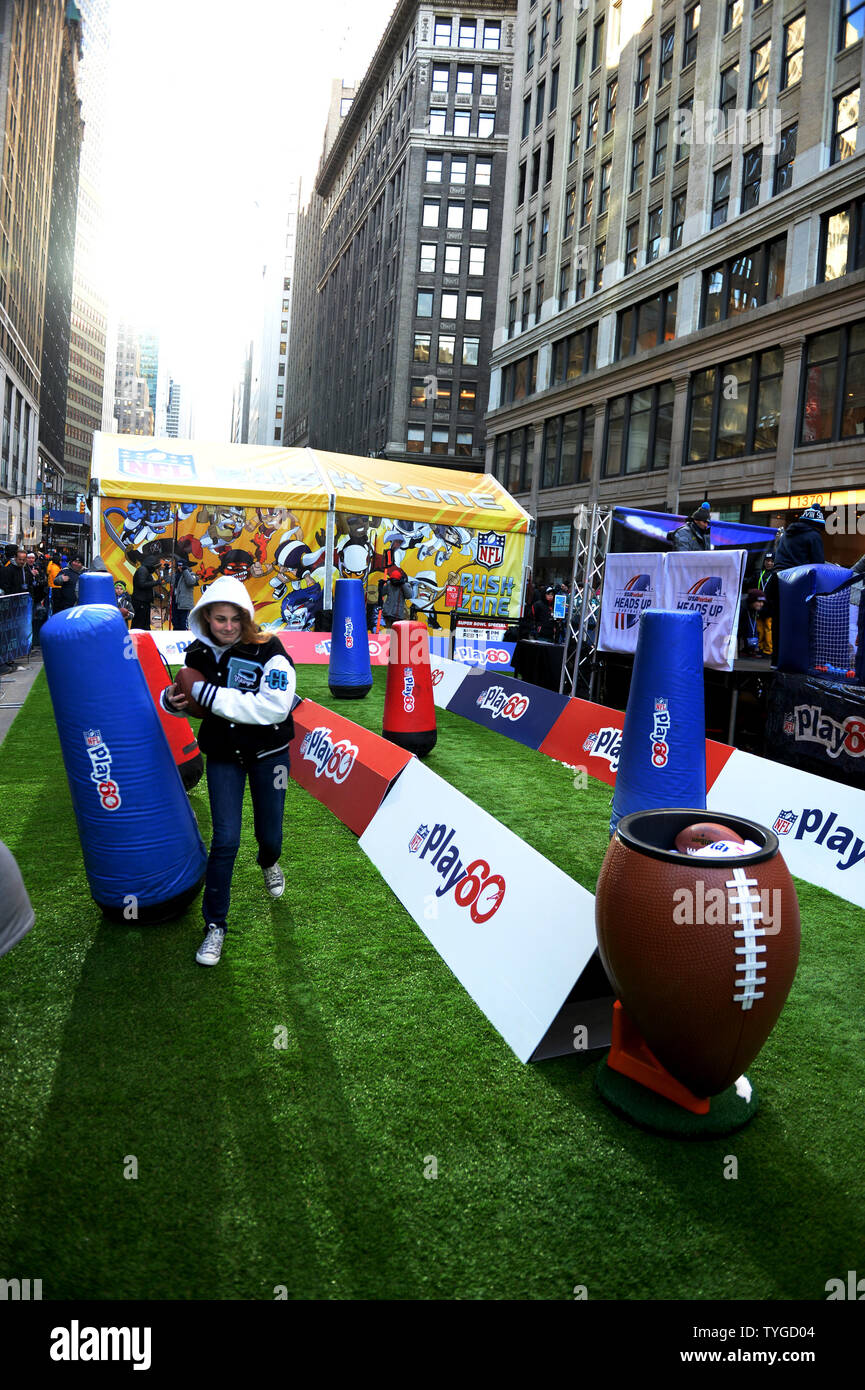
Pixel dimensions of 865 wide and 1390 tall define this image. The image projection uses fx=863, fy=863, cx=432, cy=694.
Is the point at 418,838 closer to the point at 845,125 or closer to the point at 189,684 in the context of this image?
the point at 189,684

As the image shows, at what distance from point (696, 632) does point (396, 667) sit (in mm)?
3768

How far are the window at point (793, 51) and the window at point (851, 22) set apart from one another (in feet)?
3.86

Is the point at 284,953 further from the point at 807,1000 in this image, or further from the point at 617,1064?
the point at 807,1000

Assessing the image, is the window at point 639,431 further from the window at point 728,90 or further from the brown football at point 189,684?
the brown football at point 189,684

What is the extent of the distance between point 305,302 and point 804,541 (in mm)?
113440

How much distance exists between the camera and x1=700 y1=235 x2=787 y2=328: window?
82.0 ft

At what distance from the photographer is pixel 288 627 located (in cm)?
1903

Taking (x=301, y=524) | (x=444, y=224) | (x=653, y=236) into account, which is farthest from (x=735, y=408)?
(x=444, y=224)

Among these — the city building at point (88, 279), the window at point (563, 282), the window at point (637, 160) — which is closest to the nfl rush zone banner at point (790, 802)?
the window at point (637, 160)

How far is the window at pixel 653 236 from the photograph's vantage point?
3100 centimetres

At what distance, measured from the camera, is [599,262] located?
115 ft

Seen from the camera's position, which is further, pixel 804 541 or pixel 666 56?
pixel 666 56

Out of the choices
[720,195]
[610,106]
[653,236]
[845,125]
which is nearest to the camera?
[845,125]

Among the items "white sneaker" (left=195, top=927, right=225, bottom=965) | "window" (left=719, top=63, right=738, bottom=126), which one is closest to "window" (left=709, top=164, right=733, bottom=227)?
"window" (left=719, top=63, right=738, bottom=126)
